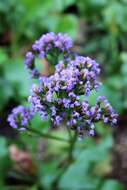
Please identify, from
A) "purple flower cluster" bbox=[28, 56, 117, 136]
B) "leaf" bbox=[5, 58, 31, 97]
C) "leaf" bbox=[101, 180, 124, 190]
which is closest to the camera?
"purple flower cluster" bbox=[28, 56, 117, 136]

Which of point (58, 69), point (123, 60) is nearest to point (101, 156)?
point (123, 60)

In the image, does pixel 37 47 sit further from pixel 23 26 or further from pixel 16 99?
pixel 23 26

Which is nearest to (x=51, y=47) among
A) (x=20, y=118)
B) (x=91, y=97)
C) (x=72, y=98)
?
(x=20, y=118)

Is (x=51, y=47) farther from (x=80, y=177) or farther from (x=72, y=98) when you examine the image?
(x=80, y=177)

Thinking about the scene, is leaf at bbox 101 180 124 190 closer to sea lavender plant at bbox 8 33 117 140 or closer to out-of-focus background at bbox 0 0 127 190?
out-of-focus background at bbox 0 0 127 190

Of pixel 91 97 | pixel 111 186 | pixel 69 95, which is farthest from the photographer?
pixel 91 97

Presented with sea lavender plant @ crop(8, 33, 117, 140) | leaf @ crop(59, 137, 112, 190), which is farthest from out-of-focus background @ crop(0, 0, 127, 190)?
sea lavender plant @ crop(8, 33, 117, 140)
